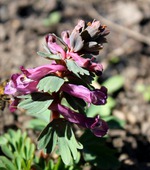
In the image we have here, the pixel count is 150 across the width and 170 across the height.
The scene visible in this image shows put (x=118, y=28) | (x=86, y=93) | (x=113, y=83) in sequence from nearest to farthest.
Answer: (x=86, y=93)
(x=113, y=83)
(x=118, y=28)

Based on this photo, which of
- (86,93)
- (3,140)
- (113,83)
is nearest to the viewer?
(86,93)

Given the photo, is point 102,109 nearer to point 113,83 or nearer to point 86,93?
point 113,83

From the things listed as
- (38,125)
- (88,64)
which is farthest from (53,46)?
(38,125)

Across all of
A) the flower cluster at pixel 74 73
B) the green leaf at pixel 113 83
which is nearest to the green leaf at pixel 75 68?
the flower cluster at pixel 74 73

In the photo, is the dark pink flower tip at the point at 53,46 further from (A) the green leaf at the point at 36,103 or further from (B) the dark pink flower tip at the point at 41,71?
(A) the green leaf at the point at 36,103

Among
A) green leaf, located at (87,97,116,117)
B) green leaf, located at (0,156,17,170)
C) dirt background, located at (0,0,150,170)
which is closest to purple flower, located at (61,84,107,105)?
green leaf, located at (0,156,17,170)

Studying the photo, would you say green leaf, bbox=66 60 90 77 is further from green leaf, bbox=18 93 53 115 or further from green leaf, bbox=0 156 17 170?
green leaf, bbox=0 156 17 170
